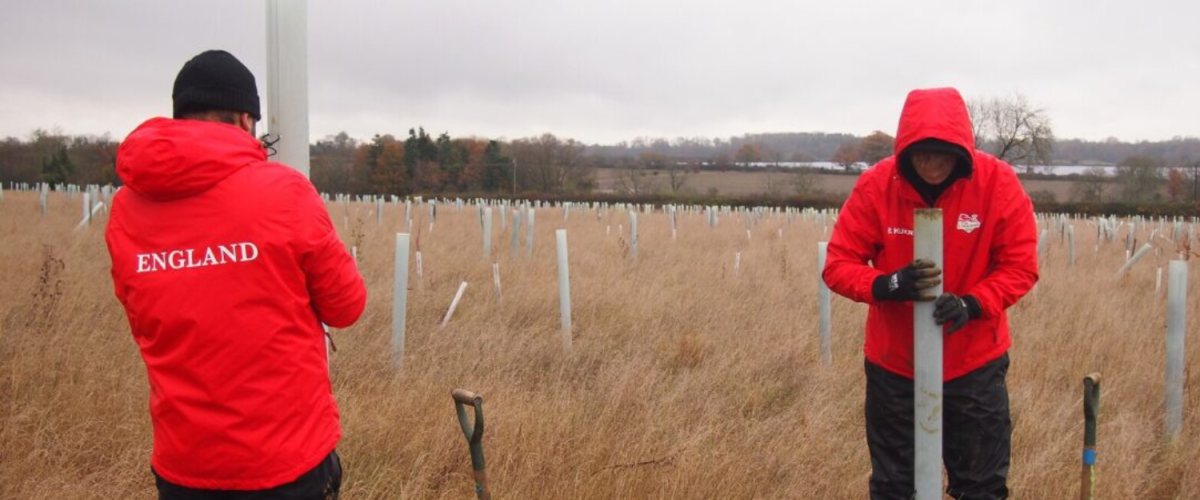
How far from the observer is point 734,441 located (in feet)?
13.0

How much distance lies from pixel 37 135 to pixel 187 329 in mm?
74740

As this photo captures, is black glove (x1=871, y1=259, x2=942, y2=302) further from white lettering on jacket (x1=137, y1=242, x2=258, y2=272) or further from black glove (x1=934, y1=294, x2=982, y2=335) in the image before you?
white lettering on jacket (x1=137, y1=242, x2=258, y2=272)

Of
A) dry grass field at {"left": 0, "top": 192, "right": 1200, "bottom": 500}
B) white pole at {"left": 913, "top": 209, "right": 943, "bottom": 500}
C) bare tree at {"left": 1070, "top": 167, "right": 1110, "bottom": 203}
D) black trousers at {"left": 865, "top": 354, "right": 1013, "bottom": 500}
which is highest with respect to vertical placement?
bare tree at {"left": 1070, "top": 167, "right": 1110, "bottom": 203}

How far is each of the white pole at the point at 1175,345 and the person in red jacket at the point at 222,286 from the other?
458 centimetres

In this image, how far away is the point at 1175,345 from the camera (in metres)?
4.43

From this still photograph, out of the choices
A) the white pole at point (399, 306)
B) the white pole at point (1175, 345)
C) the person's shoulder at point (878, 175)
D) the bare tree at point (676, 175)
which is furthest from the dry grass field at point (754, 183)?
the person's shoulder at point (878, 175)

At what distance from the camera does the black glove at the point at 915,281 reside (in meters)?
1.91

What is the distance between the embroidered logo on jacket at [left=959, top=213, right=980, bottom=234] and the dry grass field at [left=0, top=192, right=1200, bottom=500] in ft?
4.65

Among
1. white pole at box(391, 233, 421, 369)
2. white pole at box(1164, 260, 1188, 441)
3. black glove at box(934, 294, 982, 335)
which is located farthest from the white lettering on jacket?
white pole at box(1164, 260, 1188, 441)

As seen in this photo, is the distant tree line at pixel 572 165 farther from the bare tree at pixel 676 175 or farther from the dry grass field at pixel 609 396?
the dry grass field at pixel 609 396

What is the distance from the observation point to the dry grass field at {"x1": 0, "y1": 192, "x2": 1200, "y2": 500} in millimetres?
3410

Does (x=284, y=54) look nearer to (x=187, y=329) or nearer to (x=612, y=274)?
(x=187, y=329)

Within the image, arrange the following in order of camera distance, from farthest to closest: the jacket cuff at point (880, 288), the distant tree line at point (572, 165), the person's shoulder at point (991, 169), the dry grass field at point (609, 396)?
the distant tree line at point (572, 165) < the dry grass field at point (609, 396) < the person's shoulder at point (991, 169) < the jacket cuff at point (880, 288)

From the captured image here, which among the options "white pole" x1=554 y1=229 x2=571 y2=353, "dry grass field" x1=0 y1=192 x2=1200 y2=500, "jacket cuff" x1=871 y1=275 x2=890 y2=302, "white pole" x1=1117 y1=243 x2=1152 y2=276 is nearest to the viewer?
"jacket cuff" x1=871 y1=275 x2=890 y2=302
